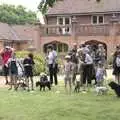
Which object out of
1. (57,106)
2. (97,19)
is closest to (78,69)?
(57,106)

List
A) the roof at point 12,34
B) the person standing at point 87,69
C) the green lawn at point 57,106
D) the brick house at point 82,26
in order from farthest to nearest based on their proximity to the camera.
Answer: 1. the roof at point 12,34
2. the brick house at point 82,26
3. the person standing at point 87,69
4. the green lawn at point 57,106

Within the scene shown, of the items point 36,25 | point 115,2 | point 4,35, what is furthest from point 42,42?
point 4,35

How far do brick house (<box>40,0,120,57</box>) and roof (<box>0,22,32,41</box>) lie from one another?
32.5 ft

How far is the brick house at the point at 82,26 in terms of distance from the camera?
157 feet

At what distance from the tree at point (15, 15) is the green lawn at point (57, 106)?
3004 inches

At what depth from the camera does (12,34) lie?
67.6 metres

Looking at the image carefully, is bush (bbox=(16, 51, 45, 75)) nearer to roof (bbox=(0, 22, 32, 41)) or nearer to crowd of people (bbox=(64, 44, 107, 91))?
crowd of people (bbox=(64, 44, 107, 91))

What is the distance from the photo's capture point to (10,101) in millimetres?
17125

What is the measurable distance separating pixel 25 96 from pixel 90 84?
16.7 ft

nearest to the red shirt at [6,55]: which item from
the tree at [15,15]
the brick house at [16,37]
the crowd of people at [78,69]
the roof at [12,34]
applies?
the crowd of people at [78,69]

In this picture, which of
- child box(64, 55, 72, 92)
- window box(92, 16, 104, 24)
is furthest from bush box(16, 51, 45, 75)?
window box(92, 16, 104, 24)

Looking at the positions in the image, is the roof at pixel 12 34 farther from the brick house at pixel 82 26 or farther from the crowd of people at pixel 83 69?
the crowd of people at pixel 83 69

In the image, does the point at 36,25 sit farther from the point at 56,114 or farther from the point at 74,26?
the point at 56,114

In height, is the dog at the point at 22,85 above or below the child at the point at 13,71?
below
